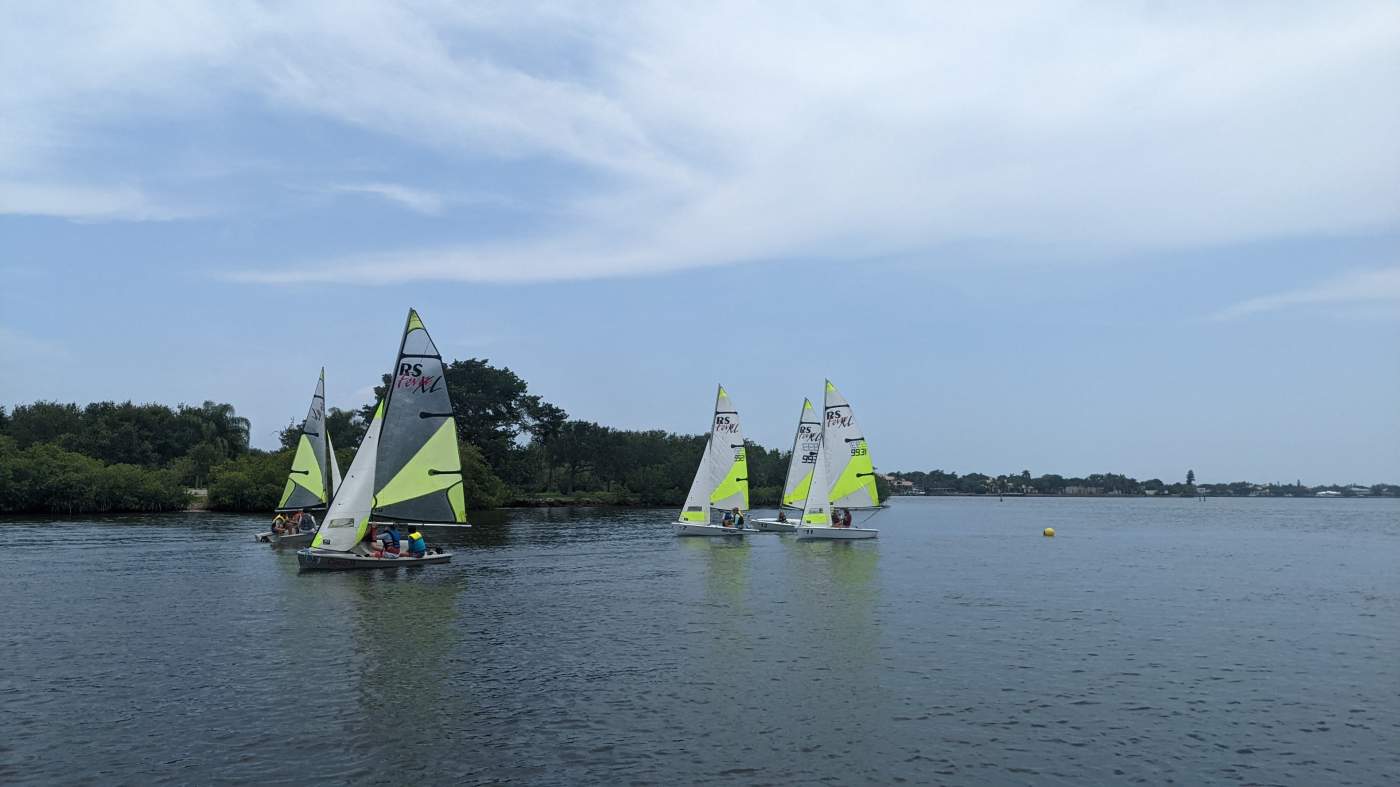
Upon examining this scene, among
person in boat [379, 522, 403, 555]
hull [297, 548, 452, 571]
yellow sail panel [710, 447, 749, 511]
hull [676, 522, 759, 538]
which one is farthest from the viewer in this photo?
yellow sail panel [710, 447, 749, 511]

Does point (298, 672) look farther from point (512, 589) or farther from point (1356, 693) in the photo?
point (1356, 693)

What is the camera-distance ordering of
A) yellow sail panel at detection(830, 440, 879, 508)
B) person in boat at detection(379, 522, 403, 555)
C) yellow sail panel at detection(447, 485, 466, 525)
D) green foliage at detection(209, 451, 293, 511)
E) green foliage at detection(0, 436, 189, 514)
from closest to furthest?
yellow sail panel at detection(447, 485, 466, 525)
person in boat at detection(379, 522, 403, 555)
yellow sail panel at detection(830, 440, 879, 508)
green foliage at detection(0, 436, 189, 514)
green foliage at detection(209, 451, 293, 511)

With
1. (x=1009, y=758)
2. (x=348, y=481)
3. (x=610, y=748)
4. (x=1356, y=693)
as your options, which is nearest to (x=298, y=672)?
(x=610, y=748)

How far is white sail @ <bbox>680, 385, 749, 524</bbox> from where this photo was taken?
2778 inches

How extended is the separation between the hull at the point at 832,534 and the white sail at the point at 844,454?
2.03m

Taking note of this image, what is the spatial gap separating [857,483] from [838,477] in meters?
1.47

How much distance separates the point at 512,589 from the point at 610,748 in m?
21.4

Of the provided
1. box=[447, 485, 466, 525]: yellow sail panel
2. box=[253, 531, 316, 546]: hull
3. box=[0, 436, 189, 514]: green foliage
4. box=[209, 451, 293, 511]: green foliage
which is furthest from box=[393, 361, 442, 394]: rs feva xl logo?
box=[209, 451, 293, 511]: green foliage

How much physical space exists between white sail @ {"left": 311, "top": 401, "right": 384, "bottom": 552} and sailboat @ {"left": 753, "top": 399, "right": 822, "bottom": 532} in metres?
39.3

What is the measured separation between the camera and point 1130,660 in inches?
976

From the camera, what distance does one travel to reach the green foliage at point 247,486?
100 metres

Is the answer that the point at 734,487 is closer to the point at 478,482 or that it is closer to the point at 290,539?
the point at 290,539

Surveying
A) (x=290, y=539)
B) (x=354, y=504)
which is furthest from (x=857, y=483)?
(x=354, y=504)

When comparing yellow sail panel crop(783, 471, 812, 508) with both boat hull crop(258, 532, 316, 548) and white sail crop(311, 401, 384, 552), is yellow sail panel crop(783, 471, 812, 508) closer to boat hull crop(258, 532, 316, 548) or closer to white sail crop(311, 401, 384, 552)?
boat hull crop(258, 532, 316, 548)
